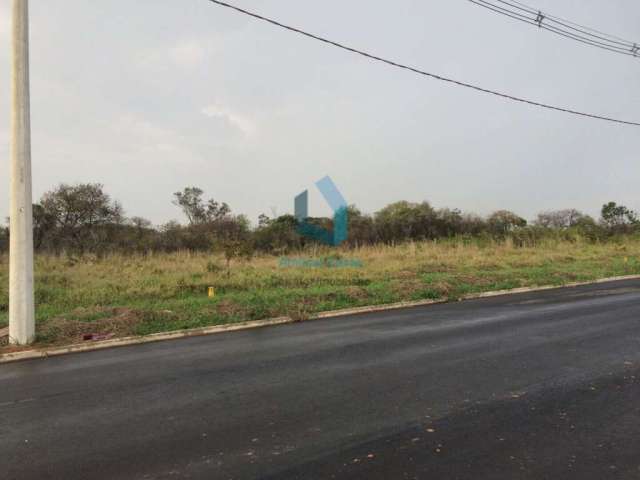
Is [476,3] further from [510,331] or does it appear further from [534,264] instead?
[534,264]

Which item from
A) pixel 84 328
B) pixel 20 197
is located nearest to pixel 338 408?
pixel 84 328

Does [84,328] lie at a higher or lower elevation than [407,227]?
lower

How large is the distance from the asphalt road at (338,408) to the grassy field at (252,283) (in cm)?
220

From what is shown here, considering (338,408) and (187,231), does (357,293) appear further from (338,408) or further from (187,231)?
(187,231)

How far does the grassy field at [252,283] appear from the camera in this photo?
1033 cm

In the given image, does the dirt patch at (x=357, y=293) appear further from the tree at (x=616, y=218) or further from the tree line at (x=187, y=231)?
the tree at (x=616, y=218)

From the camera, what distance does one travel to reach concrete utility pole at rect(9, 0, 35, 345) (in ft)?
27.6

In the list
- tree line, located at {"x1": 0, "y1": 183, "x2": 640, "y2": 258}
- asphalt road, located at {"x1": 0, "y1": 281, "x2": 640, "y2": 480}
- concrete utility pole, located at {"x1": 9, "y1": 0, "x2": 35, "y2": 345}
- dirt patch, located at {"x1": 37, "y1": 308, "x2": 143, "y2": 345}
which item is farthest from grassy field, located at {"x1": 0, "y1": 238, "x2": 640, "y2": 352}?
tree line, located at {"x1": 0, "y1": 183, "x2": 640, "y2": 258}

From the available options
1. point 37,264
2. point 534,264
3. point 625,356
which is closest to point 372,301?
point 625,356

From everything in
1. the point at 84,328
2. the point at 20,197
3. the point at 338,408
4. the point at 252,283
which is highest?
the point at 20,197

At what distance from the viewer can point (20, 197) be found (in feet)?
27.6

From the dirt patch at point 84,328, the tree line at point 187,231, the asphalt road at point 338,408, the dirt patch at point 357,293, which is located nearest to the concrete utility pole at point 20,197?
the dirt patch at point 84,328

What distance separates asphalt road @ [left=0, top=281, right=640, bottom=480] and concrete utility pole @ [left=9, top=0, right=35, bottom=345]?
125 centimetres

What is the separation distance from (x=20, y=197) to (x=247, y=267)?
1137 centimetres
